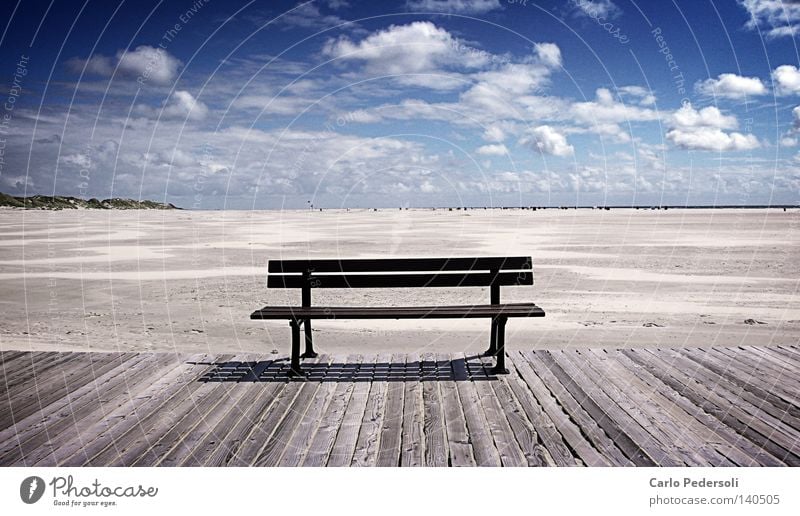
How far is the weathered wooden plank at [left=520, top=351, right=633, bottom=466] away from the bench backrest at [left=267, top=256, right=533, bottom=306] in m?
0.96

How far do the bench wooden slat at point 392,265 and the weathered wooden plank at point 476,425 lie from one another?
108 centimetres

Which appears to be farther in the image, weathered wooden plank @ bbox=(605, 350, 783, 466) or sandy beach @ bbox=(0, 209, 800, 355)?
sandy beach @ bbox=(0, 209, 800, 355)

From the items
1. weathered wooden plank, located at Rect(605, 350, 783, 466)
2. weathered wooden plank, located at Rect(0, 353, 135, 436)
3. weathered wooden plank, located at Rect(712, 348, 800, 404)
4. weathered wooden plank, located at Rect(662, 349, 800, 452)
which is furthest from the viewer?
weathered wooden plank, located at Rect(712, 348, 800, 404)

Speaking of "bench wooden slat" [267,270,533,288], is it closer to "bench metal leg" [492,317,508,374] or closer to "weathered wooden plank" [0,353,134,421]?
"bench metal leg" [492,317,508,374]

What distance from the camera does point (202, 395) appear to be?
485 cm

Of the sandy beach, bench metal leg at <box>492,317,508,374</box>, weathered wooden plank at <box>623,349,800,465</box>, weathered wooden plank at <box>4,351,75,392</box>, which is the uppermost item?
bench metal leg at <box>492,317,508,374</box>

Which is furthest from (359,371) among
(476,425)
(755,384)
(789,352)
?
(789,352)

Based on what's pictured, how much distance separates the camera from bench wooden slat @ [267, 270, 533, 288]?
230 inches

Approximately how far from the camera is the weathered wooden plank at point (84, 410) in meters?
3.79

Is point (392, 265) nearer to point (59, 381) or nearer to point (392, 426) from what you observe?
point (392, 426)

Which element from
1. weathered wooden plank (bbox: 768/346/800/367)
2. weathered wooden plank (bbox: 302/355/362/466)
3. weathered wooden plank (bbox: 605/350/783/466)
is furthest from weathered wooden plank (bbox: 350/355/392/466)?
weathered wooden plank (bbox: 768/346/800/367)

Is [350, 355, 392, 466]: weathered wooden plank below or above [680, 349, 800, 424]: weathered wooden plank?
below

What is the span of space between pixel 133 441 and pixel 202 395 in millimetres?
994
